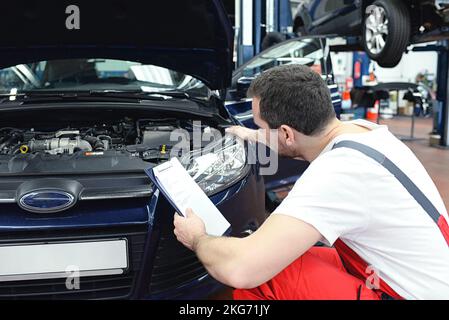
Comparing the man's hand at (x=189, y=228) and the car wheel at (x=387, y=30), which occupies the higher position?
the car wheel at (x=387, y=30)

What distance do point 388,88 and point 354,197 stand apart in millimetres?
5502

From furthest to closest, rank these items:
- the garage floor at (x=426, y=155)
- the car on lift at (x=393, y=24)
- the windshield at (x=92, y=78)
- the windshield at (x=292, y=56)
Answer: the car on lift at (x=393, y=24) < the garage floor at (x=426, y=155) < the windshield at (x=292, y=56) < the windshield at (x=92, y=78)

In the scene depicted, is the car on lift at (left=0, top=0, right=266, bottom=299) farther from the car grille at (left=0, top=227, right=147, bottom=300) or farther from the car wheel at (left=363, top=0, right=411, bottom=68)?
the car wheel at (left=363, top=0, right=411, bottom=68)

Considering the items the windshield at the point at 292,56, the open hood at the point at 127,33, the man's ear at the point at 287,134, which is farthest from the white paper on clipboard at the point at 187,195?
the windshield at the point at 292,56

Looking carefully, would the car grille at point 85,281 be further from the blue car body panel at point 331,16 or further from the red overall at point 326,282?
the blue car body panel at point 331,16

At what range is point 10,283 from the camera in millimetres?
1319

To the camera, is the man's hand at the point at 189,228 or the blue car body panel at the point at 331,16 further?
the blue car body panel at the point at 331,16

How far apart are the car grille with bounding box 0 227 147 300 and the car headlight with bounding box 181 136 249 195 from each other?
0.92 ft

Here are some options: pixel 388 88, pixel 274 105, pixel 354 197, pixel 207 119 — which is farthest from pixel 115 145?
pixel 388 88

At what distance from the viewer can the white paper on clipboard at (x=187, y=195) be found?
1305 millimetres

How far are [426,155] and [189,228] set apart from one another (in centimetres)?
479

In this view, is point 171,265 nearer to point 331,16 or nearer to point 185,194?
point 185,194

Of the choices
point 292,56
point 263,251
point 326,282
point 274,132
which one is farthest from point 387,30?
point 263,251

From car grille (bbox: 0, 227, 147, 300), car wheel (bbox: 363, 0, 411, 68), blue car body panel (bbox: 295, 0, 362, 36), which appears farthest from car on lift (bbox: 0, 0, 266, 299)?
blue car body panel (bbox: 295, 0, 362, 36)
